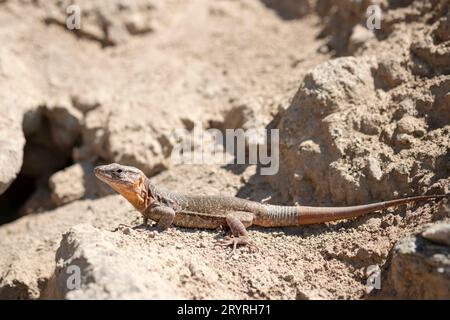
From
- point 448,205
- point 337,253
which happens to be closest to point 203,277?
point 337,253

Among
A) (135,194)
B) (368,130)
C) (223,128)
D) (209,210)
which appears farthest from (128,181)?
(368,130)

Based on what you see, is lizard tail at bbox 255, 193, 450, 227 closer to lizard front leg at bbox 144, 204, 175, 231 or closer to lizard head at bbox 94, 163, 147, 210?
lizard front leg at bbox 144, 204, 175, 231

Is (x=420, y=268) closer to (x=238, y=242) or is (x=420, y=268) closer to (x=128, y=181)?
(x=238, y=242)

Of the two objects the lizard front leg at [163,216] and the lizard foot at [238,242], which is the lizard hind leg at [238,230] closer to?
the lizard foot at [238,242]

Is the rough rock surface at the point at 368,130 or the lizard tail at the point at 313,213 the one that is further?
the rough rock surface at the point at 368,130

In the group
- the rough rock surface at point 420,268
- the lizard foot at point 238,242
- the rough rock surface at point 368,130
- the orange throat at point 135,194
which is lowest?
the rough rock surface at point 420,268

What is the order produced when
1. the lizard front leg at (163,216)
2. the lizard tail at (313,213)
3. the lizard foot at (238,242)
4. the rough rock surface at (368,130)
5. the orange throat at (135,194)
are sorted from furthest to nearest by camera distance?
the orange throat at (135,194) → the lizard front leg at (163,216) → the rough rock surface at (368,130) → the lizard foot at (238,242) → the lizard tail at (313,213)

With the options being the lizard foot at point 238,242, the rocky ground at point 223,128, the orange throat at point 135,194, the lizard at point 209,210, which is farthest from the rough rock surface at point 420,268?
the orange throat at point 135,194
